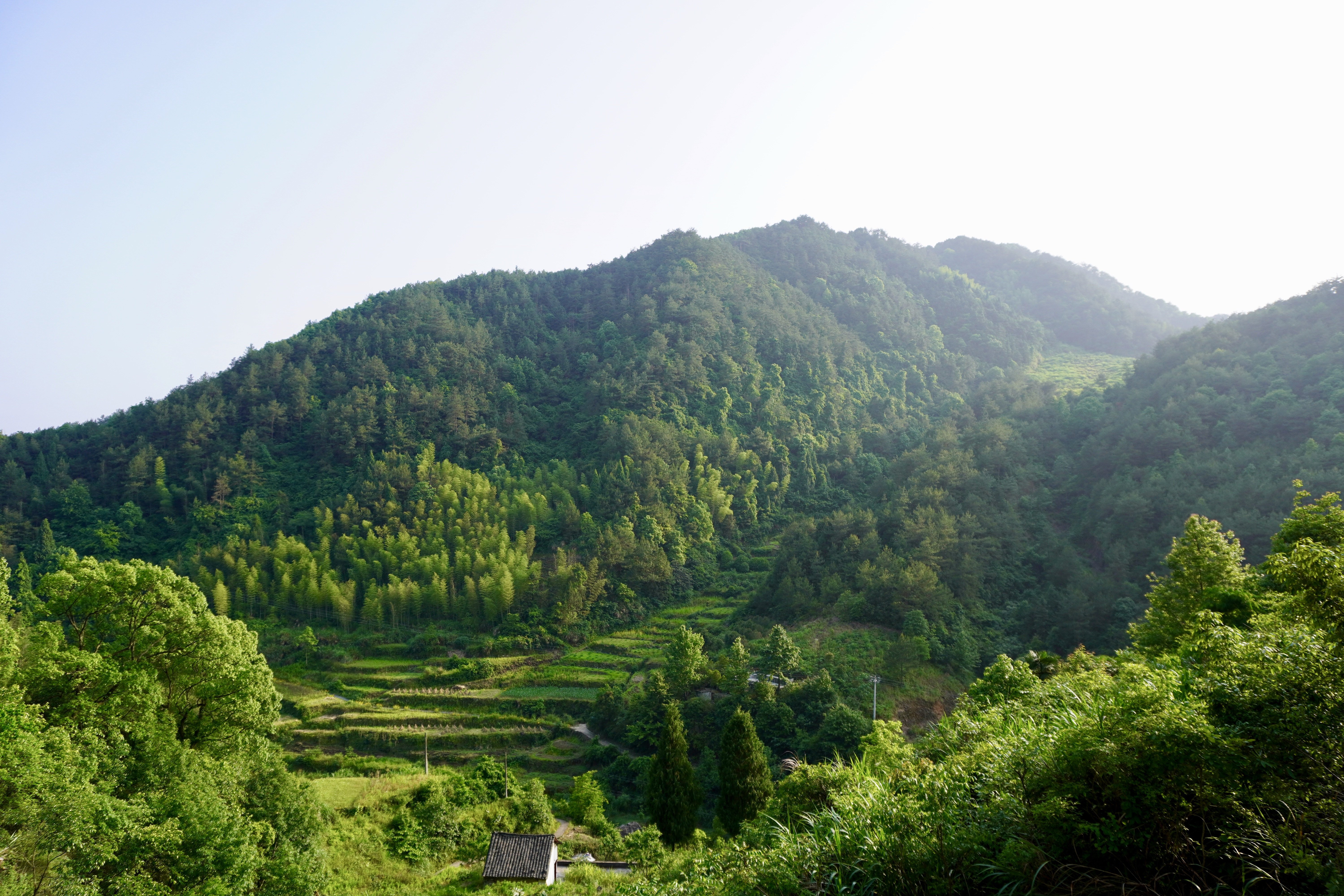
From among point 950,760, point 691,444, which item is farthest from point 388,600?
point 950,760

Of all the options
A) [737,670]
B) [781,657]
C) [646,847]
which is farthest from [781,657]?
[646,847]

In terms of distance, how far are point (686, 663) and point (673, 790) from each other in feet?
36.4

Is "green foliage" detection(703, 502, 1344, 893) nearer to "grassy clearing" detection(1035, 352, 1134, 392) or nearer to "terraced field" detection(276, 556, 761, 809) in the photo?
"terraced field" detection(276, 556, 761, 809)

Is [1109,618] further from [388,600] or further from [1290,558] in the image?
[388,600]

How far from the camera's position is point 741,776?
21172 millimetres

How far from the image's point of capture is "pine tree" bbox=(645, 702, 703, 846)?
21875 mm

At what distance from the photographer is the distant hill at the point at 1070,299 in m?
102

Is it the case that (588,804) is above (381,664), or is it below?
below

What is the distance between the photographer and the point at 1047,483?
49031 millimetres

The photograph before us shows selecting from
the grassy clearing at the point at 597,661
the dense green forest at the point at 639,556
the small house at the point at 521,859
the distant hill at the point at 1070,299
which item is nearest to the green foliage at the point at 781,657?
the dense green forest at the point at 639,556

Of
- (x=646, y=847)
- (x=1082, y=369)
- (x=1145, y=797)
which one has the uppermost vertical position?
(x=1082, y=369)

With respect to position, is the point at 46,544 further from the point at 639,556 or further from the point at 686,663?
the point at 686,663

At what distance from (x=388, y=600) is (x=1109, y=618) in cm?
4560

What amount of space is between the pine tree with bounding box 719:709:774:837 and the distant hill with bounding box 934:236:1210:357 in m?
104
